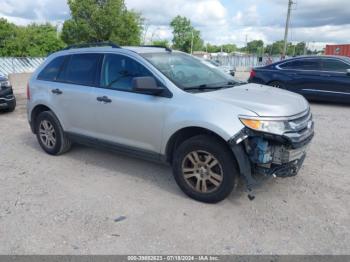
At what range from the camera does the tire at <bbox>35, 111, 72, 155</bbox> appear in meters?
5.03

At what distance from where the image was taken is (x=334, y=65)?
9.31 m

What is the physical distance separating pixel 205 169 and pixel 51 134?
116 inches

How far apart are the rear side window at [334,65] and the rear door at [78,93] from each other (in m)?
7.55

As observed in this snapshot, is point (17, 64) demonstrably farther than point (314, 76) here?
Yes

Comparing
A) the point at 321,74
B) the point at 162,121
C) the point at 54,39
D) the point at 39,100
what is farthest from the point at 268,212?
the point at 54,39

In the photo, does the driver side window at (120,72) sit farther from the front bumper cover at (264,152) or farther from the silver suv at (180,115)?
the front bumper cover at (264,152)

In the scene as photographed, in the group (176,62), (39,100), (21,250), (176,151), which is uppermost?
(176,62)

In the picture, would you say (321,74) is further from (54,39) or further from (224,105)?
(54,39)

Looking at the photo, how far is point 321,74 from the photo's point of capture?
9.34 m

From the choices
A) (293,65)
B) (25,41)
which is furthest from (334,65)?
(25,41)

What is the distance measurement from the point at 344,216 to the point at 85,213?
8.98ft

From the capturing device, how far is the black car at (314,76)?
9094 millimetres

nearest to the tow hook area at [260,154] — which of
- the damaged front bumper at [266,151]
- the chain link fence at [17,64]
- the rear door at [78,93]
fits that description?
the damaged front bumper at [266,151]

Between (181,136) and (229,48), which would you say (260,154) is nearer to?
(181,136)
